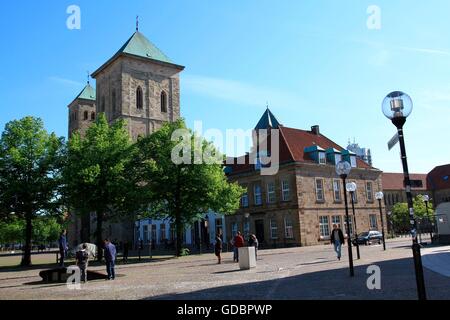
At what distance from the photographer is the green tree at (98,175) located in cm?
3000

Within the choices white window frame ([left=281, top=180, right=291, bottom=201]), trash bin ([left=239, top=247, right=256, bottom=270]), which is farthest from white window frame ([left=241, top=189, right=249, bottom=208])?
trash bin ([left=239, top=247, right=256, bottom=270])

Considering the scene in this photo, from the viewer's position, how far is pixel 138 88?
2534 inches

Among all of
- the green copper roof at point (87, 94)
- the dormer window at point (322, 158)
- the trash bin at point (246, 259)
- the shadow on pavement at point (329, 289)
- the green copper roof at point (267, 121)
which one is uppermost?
the green copper roof at point (87, 94)

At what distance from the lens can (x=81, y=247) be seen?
1770 centimetres

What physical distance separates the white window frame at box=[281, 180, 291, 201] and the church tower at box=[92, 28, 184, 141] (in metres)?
24.3

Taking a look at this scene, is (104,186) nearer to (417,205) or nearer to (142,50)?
(142,50)

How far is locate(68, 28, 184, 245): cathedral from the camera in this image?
62.2m

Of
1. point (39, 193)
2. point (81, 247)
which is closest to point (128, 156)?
point (39, 193)

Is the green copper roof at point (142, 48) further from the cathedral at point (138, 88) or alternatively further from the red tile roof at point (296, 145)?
the red tile roof at point (296, 145)

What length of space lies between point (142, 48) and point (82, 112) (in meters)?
30.1

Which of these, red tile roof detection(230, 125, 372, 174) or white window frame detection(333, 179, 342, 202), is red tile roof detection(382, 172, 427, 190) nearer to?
red tile roof detection(230, 125, 372, 174)

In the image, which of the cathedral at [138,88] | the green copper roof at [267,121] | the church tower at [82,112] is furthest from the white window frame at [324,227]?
the church tower at [82,112]

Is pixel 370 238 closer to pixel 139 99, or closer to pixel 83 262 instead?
pixel 83 262

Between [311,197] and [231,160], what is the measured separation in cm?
1345
